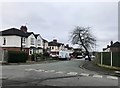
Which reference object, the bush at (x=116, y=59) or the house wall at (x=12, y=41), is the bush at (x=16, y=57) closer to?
the house wall at (x=12, y=41)

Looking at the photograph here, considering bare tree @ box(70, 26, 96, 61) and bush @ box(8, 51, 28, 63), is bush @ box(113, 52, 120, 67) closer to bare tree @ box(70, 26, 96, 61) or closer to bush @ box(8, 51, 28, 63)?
bush @ box(8, 51, 28, 63)

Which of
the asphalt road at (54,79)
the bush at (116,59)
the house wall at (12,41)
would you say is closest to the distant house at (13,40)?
the house wall at (12,41)

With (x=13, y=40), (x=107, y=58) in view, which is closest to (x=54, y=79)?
(x=107, y=58)

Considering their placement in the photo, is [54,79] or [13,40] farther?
[13,40]

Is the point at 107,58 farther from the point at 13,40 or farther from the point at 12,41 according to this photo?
the point at 12,41

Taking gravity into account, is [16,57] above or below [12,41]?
below

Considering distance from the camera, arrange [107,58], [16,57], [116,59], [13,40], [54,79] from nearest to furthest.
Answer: [54,79], [116,59], [107,58], [16,57], [13,40]

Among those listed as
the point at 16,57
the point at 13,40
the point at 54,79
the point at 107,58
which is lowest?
the point at 54,79

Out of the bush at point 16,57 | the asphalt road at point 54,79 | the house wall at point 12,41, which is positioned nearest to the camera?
the asphalt road at point 54,79

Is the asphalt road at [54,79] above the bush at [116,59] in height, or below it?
below

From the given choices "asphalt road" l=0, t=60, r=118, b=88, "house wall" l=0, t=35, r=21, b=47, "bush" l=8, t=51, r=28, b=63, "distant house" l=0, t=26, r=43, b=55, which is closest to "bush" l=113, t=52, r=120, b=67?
"asphalt road" l=0, t=60, r=118, b=88

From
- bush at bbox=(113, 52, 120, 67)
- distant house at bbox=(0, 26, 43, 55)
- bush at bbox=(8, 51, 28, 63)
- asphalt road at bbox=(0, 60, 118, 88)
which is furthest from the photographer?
distant house at bbox=(0, 26, 43, 55)

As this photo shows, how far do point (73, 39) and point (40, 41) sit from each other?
10448mm

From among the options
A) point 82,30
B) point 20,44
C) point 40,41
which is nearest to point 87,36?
point 82,30
